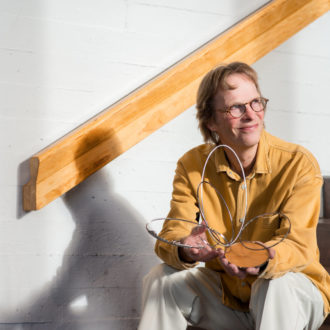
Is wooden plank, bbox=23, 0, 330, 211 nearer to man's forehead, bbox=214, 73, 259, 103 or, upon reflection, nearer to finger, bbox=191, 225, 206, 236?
man's forehead, bbox=214, 73, 259, 103

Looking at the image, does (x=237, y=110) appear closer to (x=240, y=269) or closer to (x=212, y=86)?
(x=212, y=86)

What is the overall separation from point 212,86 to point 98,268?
888 mm

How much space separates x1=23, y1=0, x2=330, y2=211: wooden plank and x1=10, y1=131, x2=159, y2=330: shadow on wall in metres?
0.15

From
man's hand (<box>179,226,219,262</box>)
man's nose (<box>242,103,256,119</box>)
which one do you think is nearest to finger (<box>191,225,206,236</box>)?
man's hand (<box>179,226,219,262</box>)

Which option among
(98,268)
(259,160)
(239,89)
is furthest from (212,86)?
(98,268)

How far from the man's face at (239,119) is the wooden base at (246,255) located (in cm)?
→ 37

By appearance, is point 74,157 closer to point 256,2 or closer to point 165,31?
point 165,31

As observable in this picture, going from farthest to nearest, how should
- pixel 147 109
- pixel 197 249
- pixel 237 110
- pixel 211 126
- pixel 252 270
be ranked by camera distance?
pixel 147 109
pixel 211 126
pixel 237 110
pixel 197 249
pixel 252 270

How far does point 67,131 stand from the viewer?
2.21m

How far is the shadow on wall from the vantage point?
2199 millimetres

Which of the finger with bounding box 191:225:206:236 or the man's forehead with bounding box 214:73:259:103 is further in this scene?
the man's forehead with bounding box 214:73:259:103

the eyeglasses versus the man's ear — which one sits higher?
the eyeglasses

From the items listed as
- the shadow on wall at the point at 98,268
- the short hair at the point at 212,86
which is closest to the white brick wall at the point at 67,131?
the shadow on wall at the point at 98,268

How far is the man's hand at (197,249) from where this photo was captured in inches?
60.4
